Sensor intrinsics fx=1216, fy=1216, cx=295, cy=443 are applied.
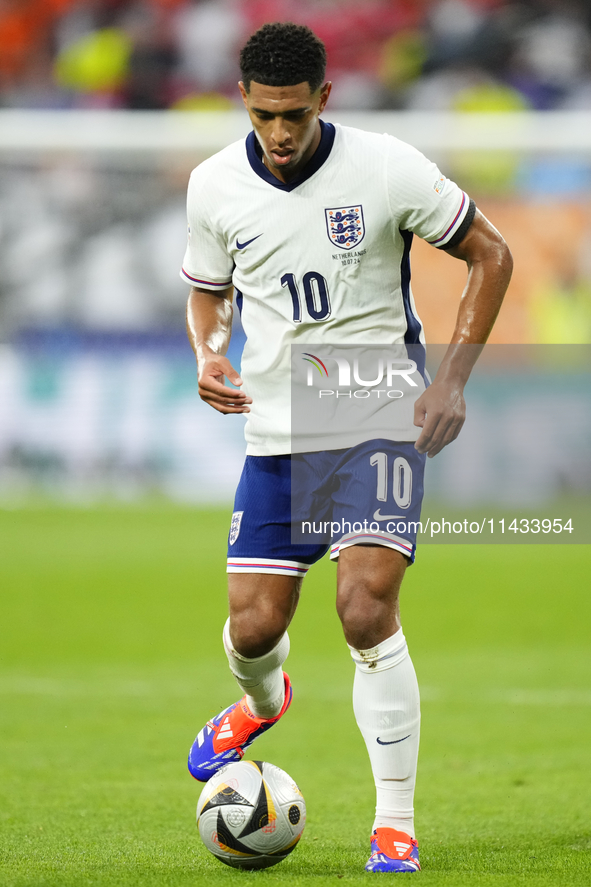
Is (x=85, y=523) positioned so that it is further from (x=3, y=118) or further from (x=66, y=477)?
(x=3, y=118)

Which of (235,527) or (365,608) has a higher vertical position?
(235,527)

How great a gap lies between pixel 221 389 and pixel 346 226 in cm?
62

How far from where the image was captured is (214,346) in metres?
3.89

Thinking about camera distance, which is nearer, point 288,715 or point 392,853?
point 392,853

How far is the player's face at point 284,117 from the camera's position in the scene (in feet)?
11.3

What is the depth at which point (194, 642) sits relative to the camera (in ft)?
27.0

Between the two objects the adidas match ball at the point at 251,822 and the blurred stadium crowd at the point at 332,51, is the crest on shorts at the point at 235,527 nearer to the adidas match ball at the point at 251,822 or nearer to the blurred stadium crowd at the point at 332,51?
the adidas match ball at the point at 251,822

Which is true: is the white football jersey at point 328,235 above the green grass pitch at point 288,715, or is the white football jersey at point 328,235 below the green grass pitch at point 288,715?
above

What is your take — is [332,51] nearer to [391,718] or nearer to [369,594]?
[369,594]

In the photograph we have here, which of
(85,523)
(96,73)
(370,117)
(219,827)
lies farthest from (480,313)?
(96,73)

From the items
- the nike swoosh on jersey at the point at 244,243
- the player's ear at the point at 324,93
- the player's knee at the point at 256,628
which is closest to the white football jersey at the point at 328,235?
the nike swoosh on jersey at the point at 244,243

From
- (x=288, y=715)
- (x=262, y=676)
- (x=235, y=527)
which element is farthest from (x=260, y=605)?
(x=288, y=715)

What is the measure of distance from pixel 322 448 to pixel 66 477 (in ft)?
32.3

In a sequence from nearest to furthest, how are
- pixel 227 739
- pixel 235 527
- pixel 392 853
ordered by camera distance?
pixel 392 853 → pixel 235 527 → pixel 227 739
